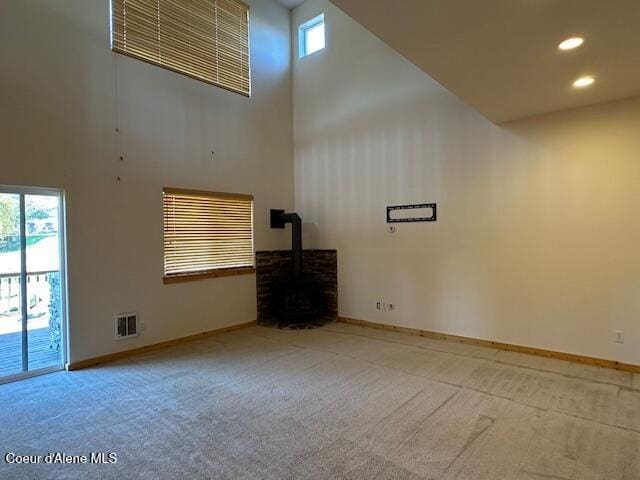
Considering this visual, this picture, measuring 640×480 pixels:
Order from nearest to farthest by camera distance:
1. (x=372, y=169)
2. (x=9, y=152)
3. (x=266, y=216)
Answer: (x=9, y=152), (x=372, y=169), (x=266, y=216)

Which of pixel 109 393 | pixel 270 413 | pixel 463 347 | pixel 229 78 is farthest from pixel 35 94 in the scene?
pixel 463 347

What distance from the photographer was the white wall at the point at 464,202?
3887mm

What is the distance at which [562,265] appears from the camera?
4.16 meters

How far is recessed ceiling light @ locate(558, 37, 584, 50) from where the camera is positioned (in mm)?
2527

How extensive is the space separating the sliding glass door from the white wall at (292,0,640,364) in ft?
12.3

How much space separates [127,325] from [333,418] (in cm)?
304

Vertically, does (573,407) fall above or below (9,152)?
below

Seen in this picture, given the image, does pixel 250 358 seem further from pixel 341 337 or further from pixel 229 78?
pixel 229 78

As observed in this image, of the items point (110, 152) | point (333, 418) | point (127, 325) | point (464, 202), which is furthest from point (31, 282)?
point (464, 202)

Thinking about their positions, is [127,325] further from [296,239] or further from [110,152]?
[296,239]

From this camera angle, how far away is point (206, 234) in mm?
5520

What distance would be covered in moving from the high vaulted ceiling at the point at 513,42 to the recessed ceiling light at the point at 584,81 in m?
0.06

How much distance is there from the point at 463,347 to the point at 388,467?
2.80 metres

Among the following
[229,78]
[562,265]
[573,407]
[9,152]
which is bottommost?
[573,407]
